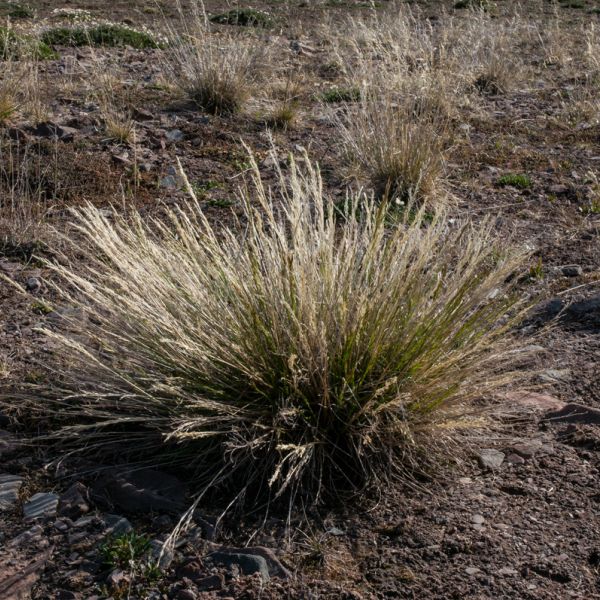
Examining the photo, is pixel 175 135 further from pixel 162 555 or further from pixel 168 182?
pixel 162 555

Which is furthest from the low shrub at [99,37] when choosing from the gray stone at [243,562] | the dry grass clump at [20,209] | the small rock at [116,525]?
the gray stone at [243,562]

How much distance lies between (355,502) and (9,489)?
3.52ft

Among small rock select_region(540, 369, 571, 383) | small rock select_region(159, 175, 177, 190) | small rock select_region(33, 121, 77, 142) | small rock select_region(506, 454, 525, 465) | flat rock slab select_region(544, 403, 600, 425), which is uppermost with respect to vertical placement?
small rock select_region(33, 121, 77, 142)

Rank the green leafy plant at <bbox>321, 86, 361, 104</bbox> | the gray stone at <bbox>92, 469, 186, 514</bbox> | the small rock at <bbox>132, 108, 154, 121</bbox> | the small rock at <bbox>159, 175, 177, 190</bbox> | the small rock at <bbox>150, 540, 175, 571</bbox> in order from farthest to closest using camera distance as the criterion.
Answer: the green leafy plant at <bbox>321, 86, 361, 104</bbox> → the small rock at <bbox>132, 108, 154, 121</bbox> → the small rock at <bbox>159, 175, 177, 190</bbox> → the gray stone at <bbox>92, 469, 186, 514</bbox> → the small rock at <bbox>150, 540, 175, 571</bbox>

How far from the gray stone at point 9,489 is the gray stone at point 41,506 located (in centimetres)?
5

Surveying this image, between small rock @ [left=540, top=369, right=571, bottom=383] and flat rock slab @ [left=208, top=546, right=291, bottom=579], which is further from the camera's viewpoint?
small rock @ [left=540, top=369, right=571, bottom=383]

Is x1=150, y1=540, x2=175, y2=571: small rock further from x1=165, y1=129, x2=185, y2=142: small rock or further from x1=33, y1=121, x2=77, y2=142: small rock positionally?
x1=165, y1=129, x2=185, y2=142: small rock

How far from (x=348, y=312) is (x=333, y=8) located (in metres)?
12.2

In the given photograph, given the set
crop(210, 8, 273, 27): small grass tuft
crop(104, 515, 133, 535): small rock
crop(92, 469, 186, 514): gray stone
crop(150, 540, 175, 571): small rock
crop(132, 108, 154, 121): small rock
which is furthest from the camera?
crop(210, 8, 273, 27): small grass tuft

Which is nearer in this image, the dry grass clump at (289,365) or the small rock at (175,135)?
the dry grass clump at (289,365)

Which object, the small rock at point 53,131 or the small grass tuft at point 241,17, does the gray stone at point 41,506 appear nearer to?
the small rock at point 53,131

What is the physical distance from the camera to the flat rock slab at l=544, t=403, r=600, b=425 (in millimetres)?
3180

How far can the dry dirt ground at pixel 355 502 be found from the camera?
240cm

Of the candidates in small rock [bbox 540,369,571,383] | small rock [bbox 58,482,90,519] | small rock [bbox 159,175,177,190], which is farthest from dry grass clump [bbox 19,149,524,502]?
small rock [bbox 159,175,177,190]
